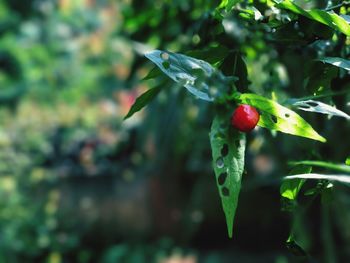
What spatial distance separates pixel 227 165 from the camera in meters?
0.58

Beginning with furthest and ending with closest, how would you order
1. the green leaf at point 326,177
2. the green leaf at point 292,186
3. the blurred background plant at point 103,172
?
the blurred background plant at point 103,172 < the green leaf at point 292,186 < the green leaf at point 326,177

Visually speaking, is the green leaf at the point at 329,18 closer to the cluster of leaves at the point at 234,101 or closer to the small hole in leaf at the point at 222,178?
the cluster of leaves at the point at 234,101

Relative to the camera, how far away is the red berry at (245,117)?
0.57 meters

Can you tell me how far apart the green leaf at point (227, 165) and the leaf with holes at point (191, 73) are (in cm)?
3

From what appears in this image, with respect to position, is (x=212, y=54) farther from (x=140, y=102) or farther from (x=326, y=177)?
(x=326, y=177)

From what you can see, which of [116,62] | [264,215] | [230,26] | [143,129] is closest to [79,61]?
[116,62]

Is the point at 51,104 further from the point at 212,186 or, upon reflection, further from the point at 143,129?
the point at 212,186

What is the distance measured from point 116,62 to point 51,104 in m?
0.54

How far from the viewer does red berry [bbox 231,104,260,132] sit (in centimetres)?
57

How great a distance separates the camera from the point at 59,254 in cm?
333

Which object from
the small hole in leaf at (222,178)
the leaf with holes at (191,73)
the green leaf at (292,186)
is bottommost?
the green leaf at (292,186)

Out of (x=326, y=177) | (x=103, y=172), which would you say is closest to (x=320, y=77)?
(x=326, y=177)

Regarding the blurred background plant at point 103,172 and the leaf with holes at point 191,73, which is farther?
the blurred background plant at point 103,172

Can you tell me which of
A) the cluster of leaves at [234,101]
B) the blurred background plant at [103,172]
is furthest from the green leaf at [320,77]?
the blurred background plant at [103,172]
